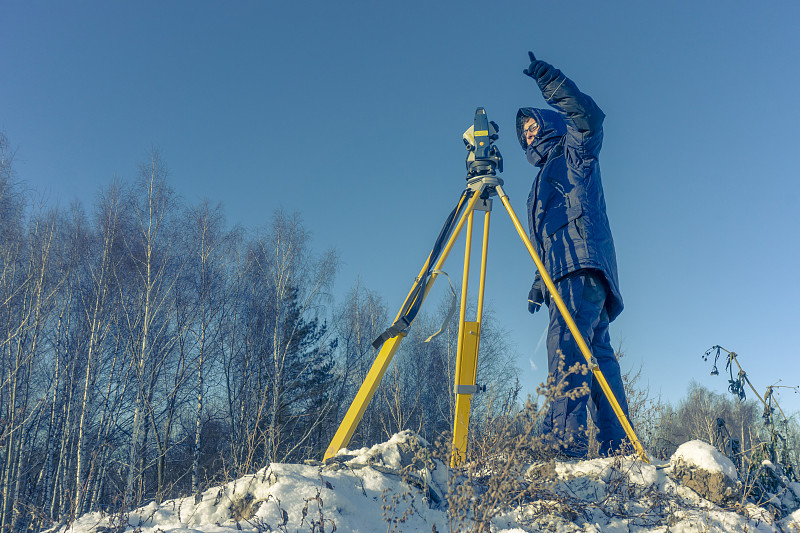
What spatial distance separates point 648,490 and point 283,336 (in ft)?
41.6

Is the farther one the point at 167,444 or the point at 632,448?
the point at 167,444

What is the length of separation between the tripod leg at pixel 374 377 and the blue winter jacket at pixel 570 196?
27.1 inches

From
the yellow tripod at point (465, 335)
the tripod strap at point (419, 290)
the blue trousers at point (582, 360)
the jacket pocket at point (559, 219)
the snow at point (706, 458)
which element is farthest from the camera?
the jacket pocket at point (559, 219)

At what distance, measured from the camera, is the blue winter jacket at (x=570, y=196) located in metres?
2.83

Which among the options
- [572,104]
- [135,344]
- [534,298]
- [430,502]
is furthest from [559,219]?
[135,344]

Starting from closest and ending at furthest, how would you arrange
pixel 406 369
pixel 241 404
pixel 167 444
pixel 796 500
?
1. pixel 796 500
2. pixel 167 444
3. pixel 241 404
4. pixel 406 369

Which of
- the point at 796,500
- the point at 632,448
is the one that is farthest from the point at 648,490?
the point at 796,500

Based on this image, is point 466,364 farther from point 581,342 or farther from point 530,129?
point 530,129

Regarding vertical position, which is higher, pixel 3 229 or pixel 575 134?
pixel 3 229

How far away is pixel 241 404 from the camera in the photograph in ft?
43.2

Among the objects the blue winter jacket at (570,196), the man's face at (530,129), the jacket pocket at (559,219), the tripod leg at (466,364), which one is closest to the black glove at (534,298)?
the blue winter jacket at (570,196)

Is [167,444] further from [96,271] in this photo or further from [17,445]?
[96,271]

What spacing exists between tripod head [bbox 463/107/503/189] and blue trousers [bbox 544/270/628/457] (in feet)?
2.77

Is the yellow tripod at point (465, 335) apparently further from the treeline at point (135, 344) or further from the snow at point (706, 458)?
the treeline at point (135, 344)
